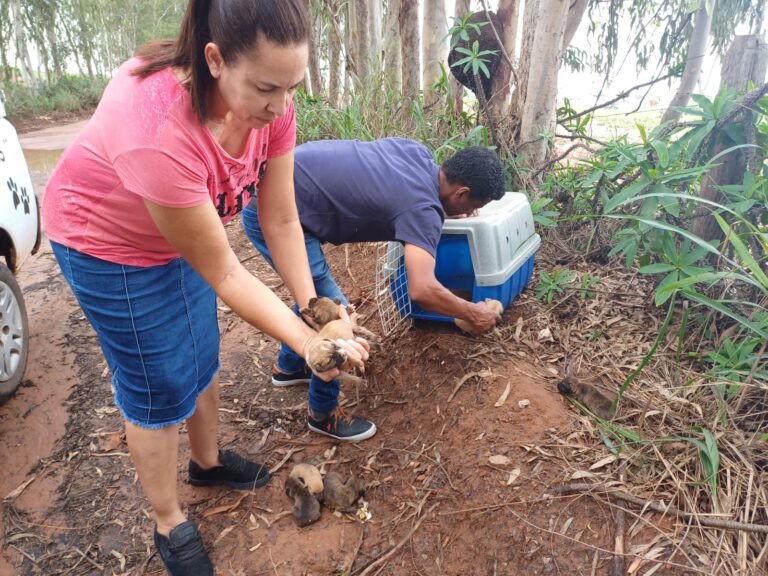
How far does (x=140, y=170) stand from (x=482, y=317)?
1.59 m

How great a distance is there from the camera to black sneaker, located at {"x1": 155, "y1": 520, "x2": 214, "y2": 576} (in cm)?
179

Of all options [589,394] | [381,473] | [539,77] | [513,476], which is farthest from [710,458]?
[539,77]

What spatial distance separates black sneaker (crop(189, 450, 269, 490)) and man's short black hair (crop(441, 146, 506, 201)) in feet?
4.88

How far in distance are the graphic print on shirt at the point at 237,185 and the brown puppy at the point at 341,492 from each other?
113cm

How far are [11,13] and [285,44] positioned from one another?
805 inches

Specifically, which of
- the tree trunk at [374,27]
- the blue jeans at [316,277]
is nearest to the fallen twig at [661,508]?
the blue jeans at [316,277]

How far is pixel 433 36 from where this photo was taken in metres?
5.87

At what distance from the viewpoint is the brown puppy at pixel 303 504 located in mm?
2031

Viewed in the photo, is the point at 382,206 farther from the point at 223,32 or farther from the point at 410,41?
the point at 410,41

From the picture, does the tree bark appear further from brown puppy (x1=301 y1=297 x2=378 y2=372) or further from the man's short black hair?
brown puppy (x1=301 y1=297 x2=378 y2=372)

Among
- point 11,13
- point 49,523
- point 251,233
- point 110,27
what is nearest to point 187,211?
point 251,233

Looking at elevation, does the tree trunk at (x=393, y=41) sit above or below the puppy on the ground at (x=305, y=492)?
above

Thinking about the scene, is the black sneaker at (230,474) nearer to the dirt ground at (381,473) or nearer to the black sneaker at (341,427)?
the dirt ground at (381,473)

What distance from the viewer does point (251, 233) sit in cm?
242
